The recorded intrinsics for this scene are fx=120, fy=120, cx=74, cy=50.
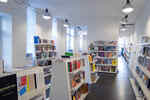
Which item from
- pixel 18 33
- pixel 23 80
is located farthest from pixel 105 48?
pixel 23 80

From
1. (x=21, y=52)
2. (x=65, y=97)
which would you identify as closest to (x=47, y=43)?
(x=21, y=52)

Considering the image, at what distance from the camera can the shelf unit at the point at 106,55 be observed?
25.3 ft

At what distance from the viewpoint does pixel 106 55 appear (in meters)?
7.77

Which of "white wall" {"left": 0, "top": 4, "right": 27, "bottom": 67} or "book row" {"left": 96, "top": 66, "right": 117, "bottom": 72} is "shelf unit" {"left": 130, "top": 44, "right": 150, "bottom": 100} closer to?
"book row" {"left": 96, "top": 66, "right": 117, "bottom": 72}

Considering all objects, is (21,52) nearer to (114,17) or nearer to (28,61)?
(28,61)

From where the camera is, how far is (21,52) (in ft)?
17.9

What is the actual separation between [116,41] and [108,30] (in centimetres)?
97

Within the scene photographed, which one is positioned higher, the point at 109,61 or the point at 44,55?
the point at 44,55

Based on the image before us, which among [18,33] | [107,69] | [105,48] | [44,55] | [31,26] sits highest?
[31,26]

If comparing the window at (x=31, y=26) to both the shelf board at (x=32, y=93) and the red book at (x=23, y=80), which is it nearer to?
the shelf board at (x=32, y=93)

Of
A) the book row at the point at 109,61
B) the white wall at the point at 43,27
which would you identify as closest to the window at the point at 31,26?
the white wall at the point at 43,27

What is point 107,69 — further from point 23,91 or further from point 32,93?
point 23,91

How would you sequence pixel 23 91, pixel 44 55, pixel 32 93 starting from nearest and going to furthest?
pixel 23 91, pixel 32 93, pixel 44 55

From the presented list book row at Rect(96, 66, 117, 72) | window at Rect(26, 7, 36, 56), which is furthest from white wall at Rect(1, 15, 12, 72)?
book row at Rect(96, 66, 117, 72)
